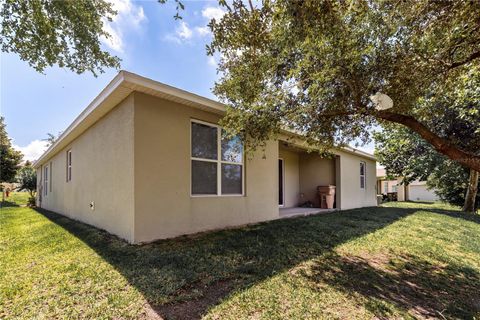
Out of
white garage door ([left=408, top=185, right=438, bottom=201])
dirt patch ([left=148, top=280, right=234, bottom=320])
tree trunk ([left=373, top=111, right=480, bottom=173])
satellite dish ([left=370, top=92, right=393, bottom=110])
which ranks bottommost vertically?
white garage door ([left=408, top=185, right=438, bottom=201])

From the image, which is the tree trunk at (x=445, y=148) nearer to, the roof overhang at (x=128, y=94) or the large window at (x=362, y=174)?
the roof overhang at (x=128, y=94)

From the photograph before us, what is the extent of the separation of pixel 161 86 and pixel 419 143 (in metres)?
16.0

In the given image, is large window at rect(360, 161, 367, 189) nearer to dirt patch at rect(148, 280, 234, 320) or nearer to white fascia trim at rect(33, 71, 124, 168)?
dirt patch at rect(148, 280, 234, 320)

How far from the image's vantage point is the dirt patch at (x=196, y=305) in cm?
258

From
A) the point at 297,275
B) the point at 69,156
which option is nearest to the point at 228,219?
the point at 297,275

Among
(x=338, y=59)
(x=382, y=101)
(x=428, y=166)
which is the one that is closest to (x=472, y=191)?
(x=428, y=166)

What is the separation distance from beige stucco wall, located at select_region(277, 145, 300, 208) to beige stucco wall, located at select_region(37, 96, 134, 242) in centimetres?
675

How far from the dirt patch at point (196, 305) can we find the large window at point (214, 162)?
2803mm

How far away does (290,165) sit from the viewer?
11.5 metres

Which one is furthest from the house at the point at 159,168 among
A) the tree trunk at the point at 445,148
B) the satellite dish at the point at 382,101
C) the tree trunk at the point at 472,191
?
the tree trunk at the point at 472,191

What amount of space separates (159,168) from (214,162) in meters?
1.45

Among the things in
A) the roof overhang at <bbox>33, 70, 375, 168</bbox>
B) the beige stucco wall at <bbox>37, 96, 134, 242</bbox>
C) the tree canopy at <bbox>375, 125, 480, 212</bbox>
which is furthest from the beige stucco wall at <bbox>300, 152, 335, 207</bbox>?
the beige stucco wall at <bbox>37, 96, 134, 242</bbox>

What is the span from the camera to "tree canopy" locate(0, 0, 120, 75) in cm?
545

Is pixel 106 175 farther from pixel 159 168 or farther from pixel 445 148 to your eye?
pixel 445 148
